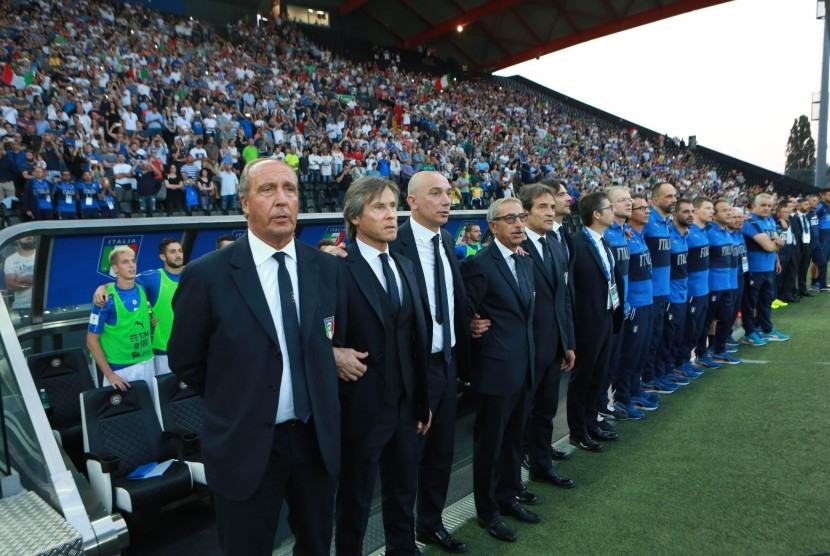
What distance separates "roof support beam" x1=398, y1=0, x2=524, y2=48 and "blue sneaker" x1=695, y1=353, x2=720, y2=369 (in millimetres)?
26466

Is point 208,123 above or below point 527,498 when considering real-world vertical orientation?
above

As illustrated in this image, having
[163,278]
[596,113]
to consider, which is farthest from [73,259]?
[596,113]

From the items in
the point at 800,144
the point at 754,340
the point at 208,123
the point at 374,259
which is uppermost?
the point at 800,144

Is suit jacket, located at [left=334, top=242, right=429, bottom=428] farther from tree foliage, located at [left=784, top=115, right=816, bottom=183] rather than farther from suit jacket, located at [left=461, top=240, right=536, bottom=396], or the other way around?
tree foliage, located at [left=784, top=115, right=816, bottom=183]

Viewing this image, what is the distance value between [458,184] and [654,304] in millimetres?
11805

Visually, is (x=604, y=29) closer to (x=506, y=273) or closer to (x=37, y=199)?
(x=37, y=199)

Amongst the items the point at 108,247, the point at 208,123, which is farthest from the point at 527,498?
the point at 208,123

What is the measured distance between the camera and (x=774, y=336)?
314 inches

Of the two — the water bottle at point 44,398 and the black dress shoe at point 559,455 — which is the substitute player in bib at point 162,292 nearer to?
the water bottle at point 44,398

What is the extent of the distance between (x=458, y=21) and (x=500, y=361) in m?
→ 31.3

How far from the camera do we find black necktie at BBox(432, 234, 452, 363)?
3014mm

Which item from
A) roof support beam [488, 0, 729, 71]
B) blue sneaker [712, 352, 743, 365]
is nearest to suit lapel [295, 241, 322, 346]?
blue sneaker [712, 352, 743, 365]

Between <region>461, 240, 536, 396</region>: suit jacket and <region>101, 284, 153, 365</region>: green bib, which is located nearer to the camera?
<region>461, 240, 536, 396</region>: suit jacket

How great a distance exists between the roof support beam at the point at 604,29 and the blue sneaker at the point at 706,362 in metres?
28.1
